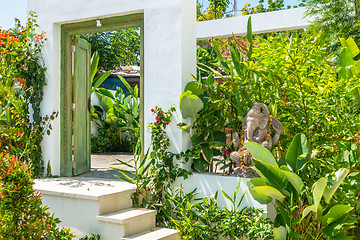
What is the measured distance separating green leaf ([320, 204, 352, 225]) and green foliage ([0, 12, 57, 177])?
13.0ft

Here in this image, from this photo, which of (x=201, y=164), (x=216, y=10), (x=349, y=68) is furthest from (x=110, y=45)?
(x=349, y=68)

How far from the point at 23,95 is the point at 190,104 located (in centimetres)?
282

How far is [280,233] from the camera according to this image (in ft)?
11.6

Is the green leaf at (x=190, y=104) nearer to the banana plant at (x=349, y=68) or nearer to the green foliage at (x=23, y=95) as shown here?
the banana plant at (x=349, y=68)

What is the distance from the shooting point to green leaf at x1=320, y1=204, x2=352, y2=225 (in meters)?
3.44

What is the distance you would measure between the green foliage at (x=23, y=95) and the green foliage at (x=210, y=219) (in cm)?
229

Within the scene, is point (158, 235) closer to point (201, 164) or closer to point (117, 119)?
point (201, 164)

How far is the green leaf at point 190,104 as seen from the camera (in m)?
4.50

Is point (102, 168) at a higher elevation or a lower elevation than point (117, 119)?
lower

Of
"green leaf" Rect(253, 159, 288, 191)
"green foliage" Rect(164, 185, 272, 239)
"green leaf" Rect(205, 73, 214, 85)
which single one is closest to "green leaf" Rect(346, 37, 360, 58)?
"green leaf" Rect(205, 73, 214, 85)

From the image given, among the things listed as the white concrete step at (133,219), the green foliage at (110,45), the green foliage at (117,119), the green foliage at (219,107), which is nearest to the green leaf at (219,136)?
the green foliage at (219,107)

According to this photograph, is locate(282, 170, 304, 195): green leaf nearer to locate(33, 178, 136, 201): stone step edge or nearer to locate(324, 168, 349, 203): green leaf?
locate(324, 168, 349, 203): green leaf

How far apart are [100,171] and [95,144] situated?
3171 millimetres

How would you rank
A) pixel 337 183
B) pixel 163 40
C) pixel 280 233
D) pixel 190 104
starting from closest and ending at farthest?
pixel 337 183 → pixel 280 233 → pixel 190 104 → pixel 163 40
